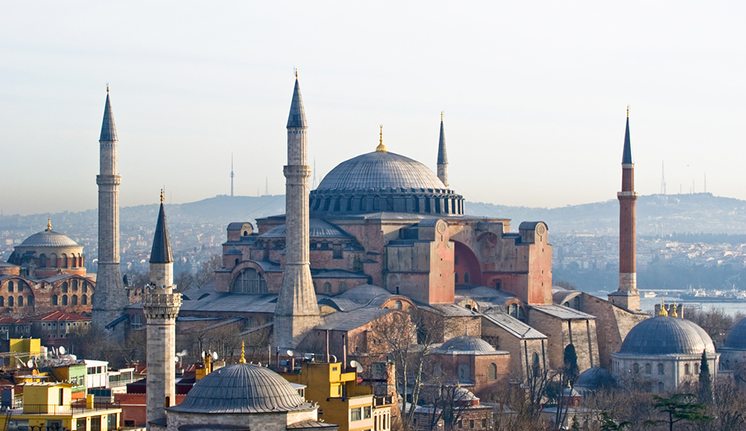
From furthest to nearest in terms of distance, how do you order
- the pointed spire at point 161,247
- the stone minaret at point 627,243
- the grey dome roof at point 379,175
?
the stone minaret at point 627,243 < the grey dome roof at point 379,175 < the pointed spire at point 161,247

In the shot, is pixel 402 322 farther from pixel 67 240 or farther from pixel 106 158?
pixel 67 240

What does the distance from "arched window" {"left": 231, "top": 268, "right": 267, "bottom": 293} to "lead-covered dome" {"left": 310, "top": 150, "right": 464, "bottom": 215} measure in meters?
4.18

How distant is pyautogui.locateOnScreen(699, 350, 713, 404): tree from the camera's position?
6442cm

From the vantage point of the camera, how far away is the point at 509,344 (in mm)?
69625

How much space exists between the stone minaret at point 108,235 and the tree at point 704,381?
63.6ft

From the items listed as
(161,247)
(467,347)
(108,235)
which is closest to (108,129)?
(108,235)

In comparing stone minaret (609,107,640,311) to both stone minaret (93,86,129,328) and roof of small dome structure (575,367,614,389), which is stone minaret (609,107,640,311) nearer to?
roof of small dome structure (575,367,614,389)

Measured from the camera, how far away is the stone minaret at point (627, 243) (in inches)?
A: 3120

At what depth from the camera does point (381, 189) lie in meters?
76.9

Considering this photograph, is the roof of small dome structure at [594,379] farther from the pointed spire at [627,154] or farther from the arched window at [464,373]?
the pointed spire at [627,154]

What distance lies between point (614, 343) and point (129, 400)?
30557mm

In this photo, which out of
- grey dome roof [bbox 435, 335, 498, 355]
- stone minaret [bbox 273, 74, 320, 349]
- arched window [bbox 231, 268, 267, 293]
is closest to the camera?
grey dome roof [bbox 435, 335, 498, 355]

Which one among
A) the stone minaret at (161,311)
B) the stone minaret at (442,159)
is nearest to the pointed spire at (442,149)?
the stone minaret at (442,159)

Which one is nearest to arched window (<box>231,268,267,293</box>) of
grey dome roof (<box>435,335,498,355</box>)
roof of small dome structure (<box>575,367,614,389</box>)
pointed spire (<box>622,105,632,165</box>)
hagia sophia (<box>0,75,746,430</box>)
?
hagia sophia (<box>0,75,746,430</box>)
